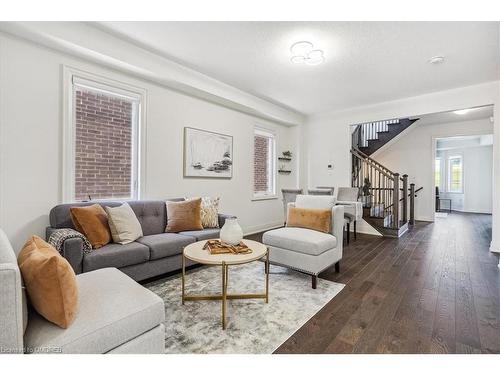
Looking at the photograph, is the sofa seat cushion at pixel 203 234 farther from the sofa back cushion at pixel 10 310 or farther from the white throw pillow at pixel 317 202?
the sofa back cushion at pixel 10 310

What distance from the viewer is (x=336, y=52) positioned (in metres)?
3.11

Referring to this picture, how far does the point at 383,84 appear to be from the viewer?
4.14 m

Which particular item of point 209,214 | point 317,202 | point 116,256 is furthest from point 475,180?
point 116,256

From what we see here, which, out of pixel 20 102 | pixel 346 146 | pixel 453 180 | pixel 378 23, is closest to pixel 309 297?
pixel 378 23

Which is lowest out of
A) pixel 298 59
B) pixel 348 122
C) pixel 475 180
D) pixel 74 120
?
pixel 475 180

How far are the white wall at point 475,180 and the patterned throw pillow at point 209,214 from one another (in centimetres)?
964

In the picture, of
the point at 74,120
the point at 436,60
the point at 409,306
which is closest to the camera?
the point at 409,306

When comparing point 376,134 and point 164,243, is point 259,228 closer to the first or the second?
point 164,243

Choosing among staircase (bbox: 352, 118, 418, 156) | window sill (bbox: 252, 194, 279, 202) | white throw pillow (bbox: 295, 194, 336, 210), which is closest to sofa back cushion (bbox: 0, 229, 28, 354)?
white throw pillow (bbox: 295, 194, 336, 210)

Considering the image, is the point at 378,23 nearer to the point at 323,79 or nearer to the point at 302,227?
the point at 323,79

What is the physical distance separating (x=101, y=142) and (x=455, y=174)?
11238 millimetres

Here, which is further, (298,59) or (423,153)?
(423,153)

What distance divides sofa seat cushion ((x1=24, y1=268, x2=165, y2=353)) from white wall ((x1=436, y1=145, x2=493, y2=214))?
35.9 ft

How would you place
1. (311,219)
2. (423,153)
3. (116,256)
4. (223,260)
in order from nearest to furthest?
(223,260)
(116,256)
(311,219)
(423,153)
